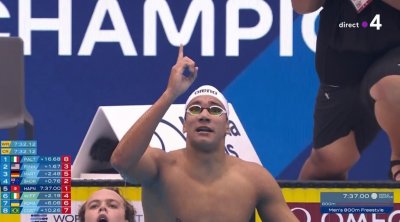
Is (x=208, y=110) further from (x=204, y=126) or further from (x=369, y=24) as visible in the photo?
(x=369, y=24)

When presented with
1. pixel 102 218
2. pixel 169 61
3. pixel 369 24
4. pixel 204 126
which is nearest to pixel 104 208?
pixel 102 218

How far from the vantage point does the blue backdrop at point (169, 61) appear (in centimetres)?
1085

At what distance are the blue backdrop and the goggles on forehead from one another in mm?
2961

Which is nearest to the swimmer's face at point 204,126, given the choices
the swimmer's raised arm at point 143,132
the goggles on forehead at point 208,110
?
the goggles on forehead at point 208,110

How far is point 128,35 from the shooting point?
10.9 m
